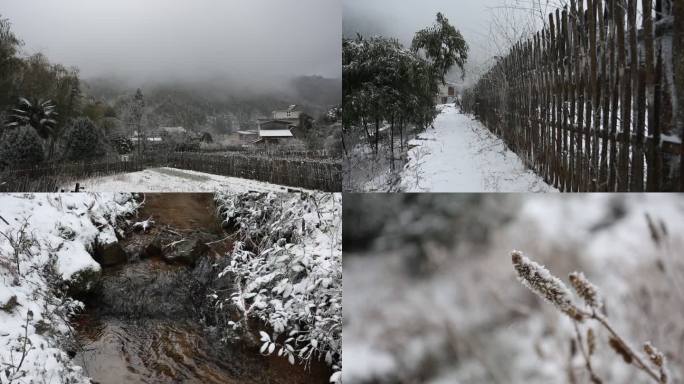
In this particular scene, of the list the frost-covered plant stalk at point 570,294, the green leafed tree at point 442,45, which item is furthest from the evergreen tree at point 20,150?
the frost-covered plant stalk at point 570,294

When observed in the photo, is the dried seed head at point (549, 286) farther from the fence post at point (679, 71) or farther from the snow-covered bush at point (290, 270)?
the snow-covered bush at point (290, 270)

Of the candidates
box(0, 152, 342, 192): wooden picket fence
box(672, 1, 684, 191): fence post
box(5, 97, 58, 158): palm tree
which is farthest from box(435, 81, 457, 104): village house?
box(5, 97, 58, 158): palm tree

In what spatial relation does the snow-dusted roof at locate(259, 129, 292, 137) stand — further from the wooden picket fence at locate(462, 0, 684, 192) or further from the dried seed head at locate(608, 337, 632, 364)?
the dried seed head at locate(608, 337, 632, 364)

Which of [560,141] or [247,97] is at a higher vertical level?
[247,97]

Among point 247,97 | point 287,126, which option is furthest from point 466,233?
point 247,97

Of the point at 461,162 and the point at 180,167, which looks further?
the point at 180,167

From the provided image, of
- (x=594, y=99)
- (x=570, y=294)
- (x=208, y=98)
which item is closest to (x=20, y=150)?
(x=208, y=98)

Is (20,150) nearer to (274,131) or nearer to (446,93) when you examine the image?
(274,131)

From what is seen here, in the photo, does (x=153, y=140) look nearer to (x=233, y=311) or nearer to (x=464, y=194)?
(x=233, y=311)
